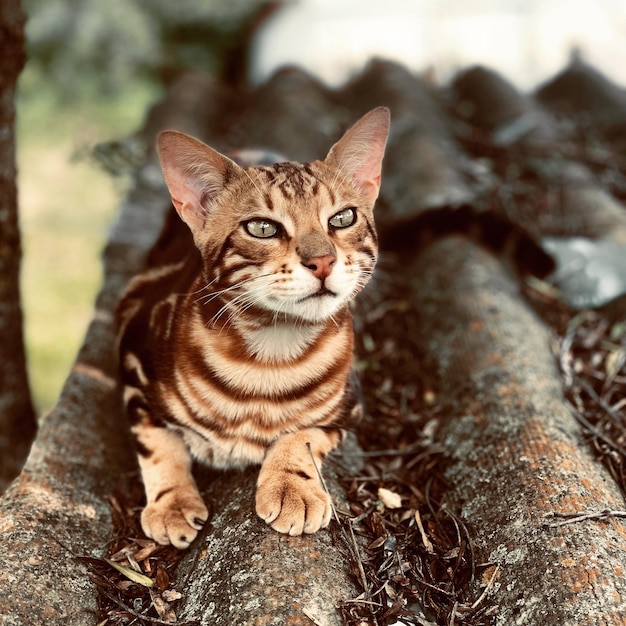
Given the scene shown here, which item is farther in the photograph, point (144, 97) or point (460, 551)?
point (144, 97)

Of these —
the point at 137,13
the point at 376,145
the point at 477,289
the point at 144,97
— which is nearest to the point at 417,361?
the point at 477,289

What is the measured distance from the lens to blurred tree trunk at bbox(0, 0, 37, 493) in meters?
2.26

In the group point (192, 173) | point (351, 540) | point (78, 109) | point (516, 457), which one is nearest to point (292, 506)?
point (351, 540)

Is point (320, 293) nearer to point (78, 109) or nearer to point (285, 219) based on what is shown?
point (285, 219)

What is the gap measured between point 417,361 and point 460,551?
109cm

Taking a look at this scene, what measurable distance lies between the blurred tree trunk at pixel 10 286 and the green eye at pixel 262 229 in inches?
44.0

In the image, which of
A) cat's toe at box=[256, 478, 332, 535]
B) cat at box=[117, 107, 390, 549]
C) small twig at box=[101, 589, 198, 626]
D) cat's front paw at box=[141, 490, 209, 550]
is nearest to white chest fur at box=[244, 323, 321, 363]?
cat at box=[117, 107, 390, 549]

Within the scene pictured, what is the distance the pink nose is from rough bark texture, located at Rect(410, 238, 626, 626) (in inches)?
31.8

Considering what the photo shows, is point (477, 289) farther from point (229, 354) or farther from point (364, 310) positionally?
point (229, 354)

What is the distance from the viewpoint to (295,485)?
176 centimetres

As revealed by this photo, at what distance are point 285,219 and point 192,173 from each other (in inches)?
12.2

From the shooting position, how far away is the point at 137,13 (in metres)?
5.93

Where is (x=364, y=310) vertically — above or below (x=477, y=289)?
below

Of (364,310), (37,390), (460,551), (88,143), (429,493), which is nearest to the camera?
(460,551)
